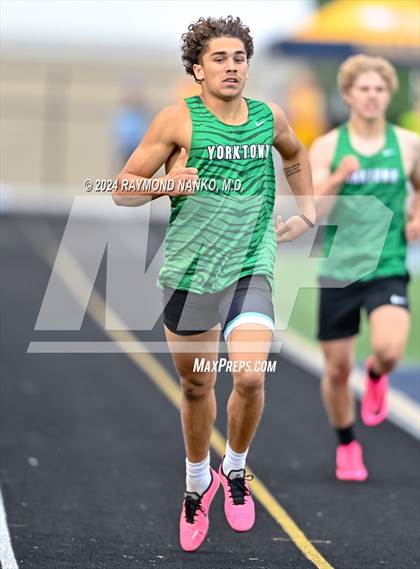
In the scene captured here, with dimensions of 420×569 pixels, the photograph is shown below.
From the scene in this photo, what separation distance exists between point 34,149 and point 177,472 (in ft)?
94.3

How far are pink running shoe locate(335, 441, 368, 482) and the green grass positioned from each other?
4.21 meters

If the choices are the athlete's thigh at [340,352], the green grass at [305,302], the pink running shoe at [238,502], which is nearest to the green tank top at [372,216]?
the athlete's thigh at [340,352]

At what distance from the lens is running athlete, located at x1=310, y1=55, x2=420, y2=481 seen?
28.3 feet

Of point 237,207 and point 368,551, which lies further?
point 368,551

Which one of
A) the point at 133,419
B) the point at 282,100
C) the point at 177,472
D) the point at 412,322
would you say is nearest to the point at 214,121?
the point at 177,472

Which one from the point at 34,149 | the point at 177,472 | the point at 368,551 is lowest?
the point at 34,149

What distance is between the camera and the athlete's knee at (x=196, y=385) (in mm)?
6887

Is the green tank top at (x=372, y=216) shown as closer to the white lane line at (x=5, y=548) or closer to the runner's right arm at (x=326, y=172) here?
the runner's right arm at (x=326, y=172)

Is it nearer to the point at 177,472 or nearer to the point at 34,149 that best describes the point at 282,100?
the point at 34,149

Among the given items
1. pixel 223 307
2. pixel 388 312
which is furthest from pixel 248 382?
pixel 388 312

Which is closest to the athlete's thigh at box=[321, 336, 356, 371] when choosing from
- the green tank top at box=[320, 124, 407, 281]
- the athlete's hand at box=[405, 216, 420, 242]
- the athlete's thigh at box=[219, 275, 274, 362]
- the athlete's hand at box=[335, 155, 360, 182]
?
the green tank top at box=[320, 124, 407, 281]

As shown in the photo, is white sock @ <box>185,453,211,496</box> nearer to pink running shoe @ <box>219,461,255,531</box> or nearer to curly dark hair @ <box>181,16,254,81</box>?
pink running shoe @ <box>219,461,255,531</box>

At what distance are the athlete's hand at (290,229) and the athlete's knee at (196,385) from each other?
77 cm

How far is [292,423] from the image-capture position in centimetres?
1088
